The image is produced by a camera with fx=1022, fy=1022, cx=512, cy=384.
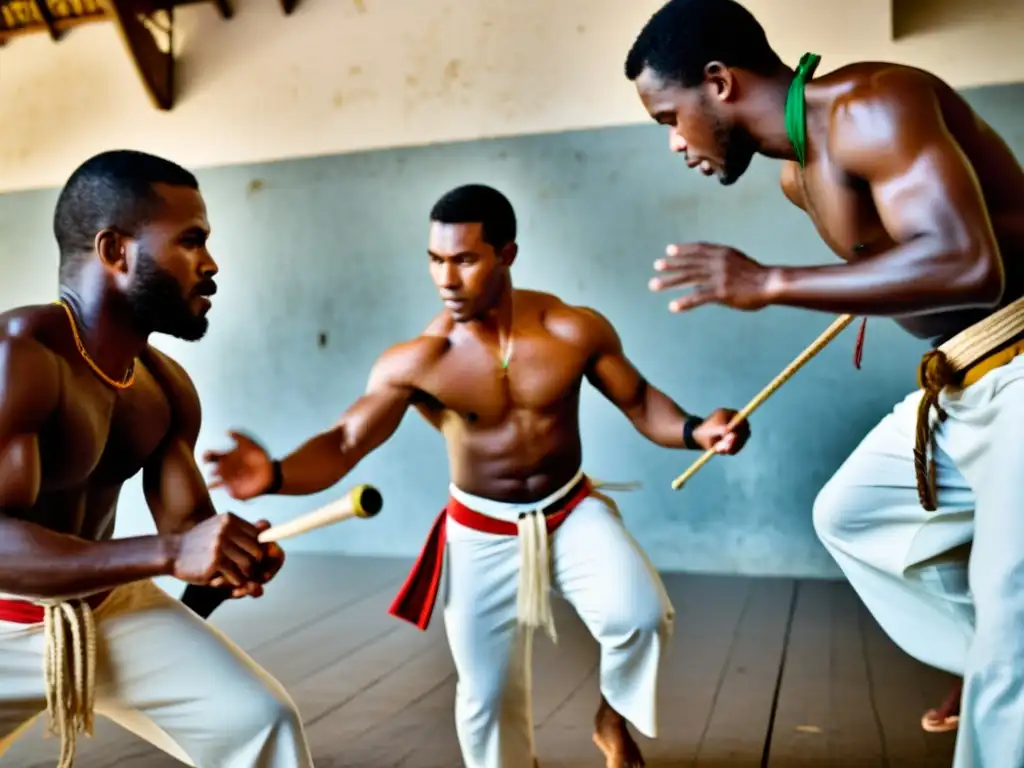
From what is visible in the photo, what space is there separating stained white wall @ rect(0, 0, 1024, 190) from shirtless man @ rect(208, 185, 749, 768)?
281cm

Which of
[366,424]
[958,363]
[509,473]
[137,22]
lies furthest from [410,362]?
[137,22]

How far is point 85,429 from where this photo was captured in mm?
1631

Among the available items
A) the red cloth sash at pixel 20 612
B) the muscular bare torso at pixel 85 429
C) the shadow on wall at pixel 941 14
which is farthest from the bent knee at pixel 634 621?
the shadow on wall at pixel 941 14

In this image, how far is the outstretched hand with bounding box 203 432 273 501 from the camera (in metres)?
1.80

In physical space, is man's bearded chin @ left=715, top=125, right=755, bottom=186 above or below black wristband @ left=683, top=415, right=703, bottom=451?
above

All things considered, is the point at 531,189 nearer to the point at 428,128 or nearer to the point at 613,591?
the point at 428,128

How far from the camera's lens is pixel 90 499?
175 cm

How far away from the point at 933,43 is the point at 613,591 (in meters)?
3.44

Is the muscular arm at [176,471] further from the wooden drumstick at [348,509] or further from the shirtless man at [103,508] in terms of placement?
the wooden drumstick at [348,509]

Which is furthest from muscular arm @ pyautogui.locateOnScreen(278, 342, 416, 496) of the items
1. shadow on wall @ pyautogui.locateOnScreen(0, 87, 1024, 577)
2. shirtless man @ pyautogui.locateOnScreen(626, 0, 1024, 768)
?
shadow on wall @ pyautogui.locateOnScreen(0, 87, 1024, 577)

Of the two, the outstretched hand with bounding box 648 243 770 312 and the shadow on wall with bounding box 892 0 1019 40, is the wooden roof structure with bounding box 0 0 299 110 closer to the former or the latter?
the shadow on wall with bounding box 892 0 1019 40

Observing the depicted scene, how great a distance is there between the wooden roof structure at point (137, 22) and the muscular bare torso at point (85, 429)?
4179mm

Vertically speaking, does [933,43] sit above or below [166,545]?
above

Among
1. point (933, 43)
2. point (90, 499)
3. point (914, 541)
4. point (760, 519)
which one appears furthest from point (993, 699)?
point (933, 43)
